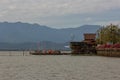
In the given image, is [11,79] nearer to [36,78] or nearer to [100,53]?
[36,78]

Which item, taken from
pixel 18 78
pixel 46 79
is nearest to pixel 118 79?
pixel 46 79

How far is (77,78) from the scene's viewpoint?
213ft

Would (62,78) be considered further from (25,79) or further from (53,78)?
(25,79)

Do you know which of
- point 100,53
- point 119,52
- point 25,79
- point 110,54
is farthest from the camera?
point 100,53

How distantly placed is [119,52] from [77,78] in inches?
4071

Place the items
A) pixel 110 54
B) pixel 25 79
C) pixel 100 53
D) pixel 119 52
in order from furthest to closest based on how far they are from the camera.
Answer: pixel 100 53 < pixel 110 54 < pixel 119 52 < pixel 25 79

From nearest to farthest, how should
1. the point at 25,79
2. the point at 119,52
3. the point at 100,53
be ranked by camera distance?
the point at 25,79 → the point at 119,52 → the point at 100,53

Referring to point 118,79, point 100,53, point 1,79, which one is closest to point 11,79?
point 1,79

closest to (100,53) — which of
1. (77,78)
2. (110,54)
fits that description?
(110,54)

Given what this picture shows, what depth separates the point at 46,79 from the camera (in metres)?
63.3

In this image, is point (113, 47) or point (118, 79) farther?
point (113, 47)

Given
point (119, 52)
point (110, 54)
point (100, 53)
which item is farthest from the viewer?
point (100, 53)

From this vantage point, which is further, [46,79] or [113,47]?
[113,47]

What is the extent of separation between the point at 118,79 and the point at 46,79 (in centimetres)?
1077
